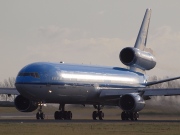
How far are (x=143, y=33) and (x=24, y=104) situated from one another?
68.9 ft

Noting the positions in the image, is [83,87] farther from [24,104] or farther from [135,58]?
[135,58]

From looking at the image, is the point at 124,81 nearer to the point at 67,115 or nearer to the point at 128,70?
the point at 128,70

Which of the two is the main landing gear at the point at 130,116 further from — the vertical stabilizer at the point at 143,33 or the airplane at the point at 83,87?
the vertical stabilizer at the point at 143,33

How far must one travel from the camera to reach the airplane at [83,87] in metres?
56.4

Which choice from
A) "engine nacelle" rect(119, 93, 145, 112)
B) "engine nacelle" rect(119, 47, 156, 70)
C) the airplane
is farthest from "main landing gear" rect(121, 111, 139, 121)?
"engine nacelle" rect(119, 47, 156, 70)

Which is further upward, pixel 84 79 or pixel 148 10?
pixel 148 10

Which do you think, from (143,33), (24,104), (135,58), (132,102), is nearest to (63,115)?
(24,104)

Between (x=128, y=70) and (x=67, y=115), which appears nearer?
(x=67, y=115)

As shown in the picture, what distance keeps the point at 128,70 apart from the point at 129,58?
130 cm

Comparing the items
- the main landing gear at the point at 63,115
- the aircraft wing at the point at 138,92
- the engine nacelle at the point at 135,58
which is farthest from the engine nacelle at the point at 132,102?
the engine nacelle at the point at 135,58

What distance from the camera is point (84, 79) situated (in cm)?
6044
